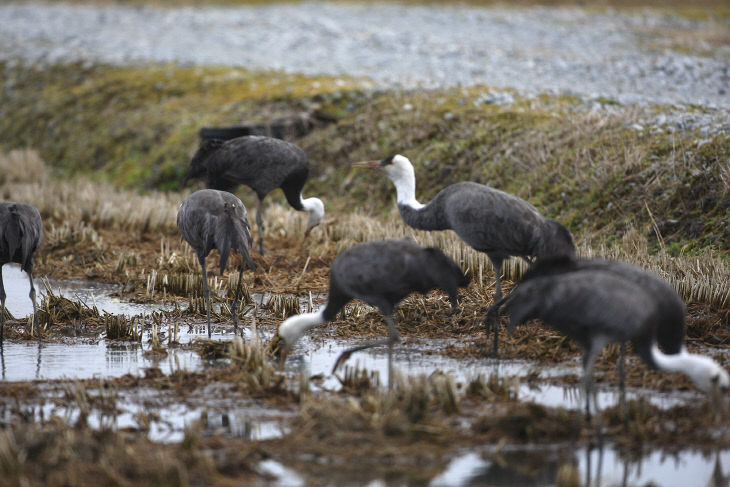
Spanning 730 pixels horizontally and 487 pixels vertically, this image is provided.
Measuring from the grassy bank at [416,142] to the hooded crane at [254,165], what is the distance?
2.11 meters

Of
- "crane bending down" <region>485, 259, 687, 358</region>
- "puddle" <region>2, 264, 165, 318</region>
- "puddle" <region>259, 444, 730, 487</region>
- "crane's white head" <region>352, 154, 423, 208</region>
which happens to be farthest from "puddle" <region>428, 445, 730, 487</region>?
"puddle" <region>2, 264, 165, 318</region>

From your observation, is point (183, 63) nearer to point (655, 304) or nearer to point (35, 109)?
point (35, 109)

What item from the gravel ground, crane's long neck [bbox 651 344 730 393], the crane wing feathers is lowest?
crane's long neck [bbox 651 344 730 393]

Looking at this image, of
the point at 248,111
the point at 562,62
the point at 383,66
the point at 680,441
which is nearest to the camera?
the point at 680,441

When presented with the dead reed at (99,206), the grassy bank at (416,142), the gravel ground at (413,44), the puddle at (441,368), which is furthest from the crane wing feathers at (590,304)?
the gravel ground at (413,44)

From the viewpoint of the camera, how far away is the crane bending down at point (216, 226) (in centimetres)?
775

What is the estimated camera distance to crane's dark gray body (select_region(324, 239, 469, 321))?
20.4ft

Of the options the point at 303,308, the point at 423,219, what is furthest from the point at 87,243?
the point at 423,219

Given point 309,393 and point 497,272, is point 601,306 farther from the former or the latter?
point 497,272

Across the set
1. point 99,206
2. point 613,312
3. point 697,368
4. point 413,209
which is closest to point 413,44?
point 99,206

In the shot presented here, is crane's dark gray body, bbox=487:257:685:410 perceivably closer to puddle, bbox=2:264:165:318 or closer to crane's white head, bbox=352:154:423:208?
crane's white head, bbox=352:154:423:208

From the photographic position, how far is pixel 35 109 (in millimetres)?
22109

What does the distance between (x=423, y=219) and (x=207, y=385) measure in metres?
2.66

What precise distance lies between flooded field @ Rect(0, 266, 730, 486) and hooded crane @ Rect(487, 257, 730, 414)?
33cm
